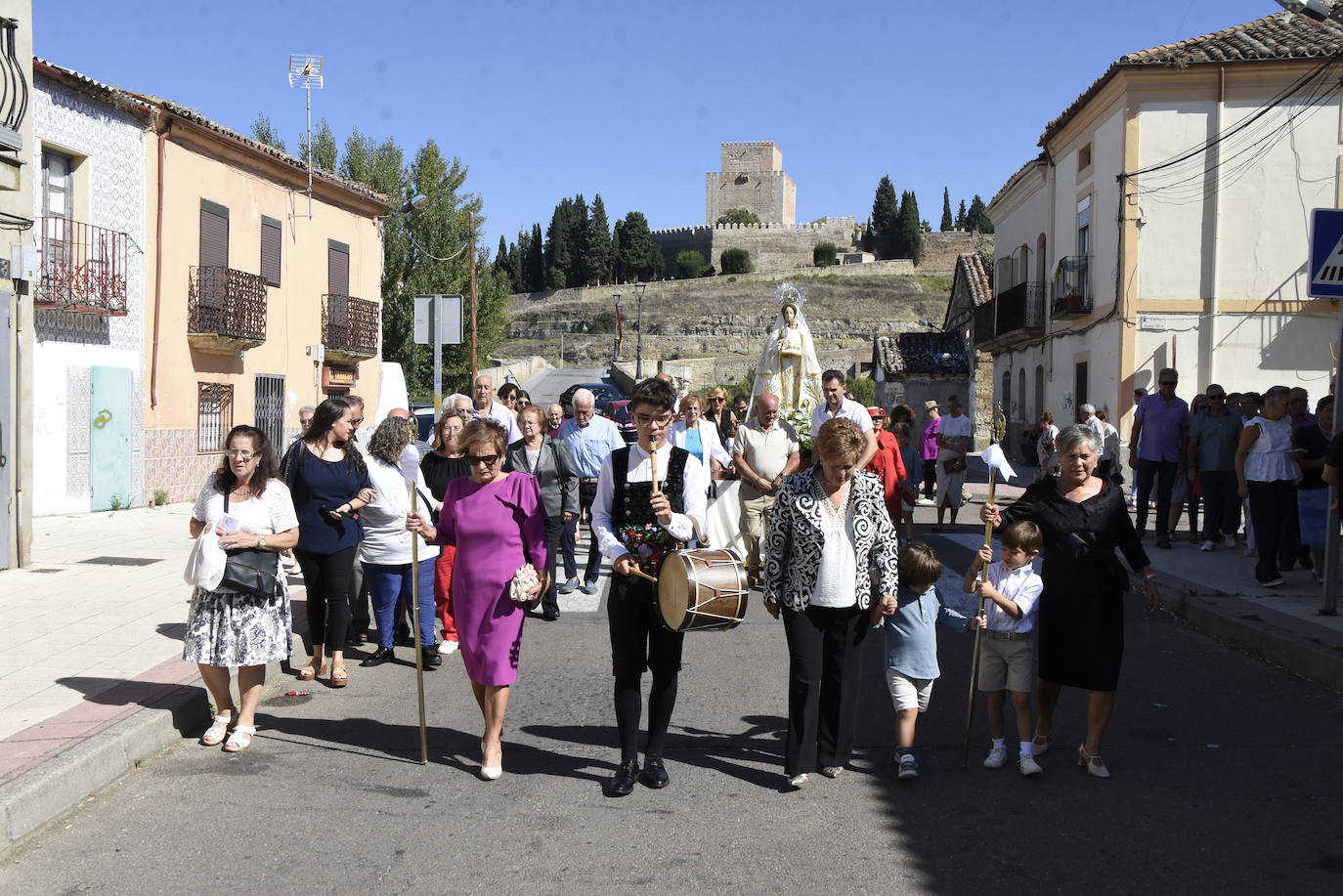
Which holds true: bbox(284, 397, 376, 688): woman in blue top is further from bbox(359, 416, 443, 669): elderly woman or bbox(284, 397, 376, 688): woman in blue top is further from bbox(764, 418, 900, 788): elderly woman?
bbox(764, 418, 900, 788): elderly woman

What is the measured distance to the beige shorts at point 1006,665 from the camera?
5.39m

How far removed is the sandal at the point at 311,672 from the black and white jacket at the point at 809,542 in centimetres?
336

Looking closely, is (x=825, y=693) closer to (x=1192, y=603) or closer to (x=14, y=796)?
(x=14, y=796)

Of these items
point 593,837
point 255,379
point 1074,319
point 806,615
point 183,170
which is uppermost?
point 183,170

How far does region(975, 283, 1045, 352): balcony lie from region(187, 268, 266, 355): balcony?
1739 cm

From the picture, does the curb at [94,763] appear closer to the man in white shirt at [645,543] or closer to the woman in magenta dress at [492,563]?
the woman in magenta dress at [492,563]

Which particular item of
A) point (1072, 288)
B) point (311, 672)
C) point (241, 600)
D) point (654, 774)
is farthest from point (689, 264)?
point (654, 774)

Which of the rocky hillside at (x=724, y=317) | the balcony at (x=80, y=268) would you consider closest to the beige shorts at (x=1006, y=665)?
the balcony at (x=80, y=268)

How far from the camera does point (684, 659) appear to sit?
7.80m

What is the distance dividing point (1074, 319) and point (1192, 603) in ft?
56.6

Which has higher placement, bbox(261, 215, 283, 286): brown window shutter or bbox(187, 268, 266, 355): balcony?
bbox(261, 215, 283, 286): brown window shutter

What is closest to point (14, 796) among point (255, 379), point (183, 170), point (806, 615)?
point (806, 615)

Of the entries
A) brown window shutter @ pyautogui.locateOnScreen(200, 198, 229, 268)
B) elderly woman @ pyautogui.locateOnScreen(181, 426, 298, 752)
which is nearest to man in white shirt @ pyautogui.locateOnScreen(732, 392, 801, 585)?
elderly woman @ pyautogui.locateOnScreen(181, 426, 298, 752)

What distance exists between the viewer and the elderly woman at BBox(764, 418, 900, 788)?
16.9 ft
